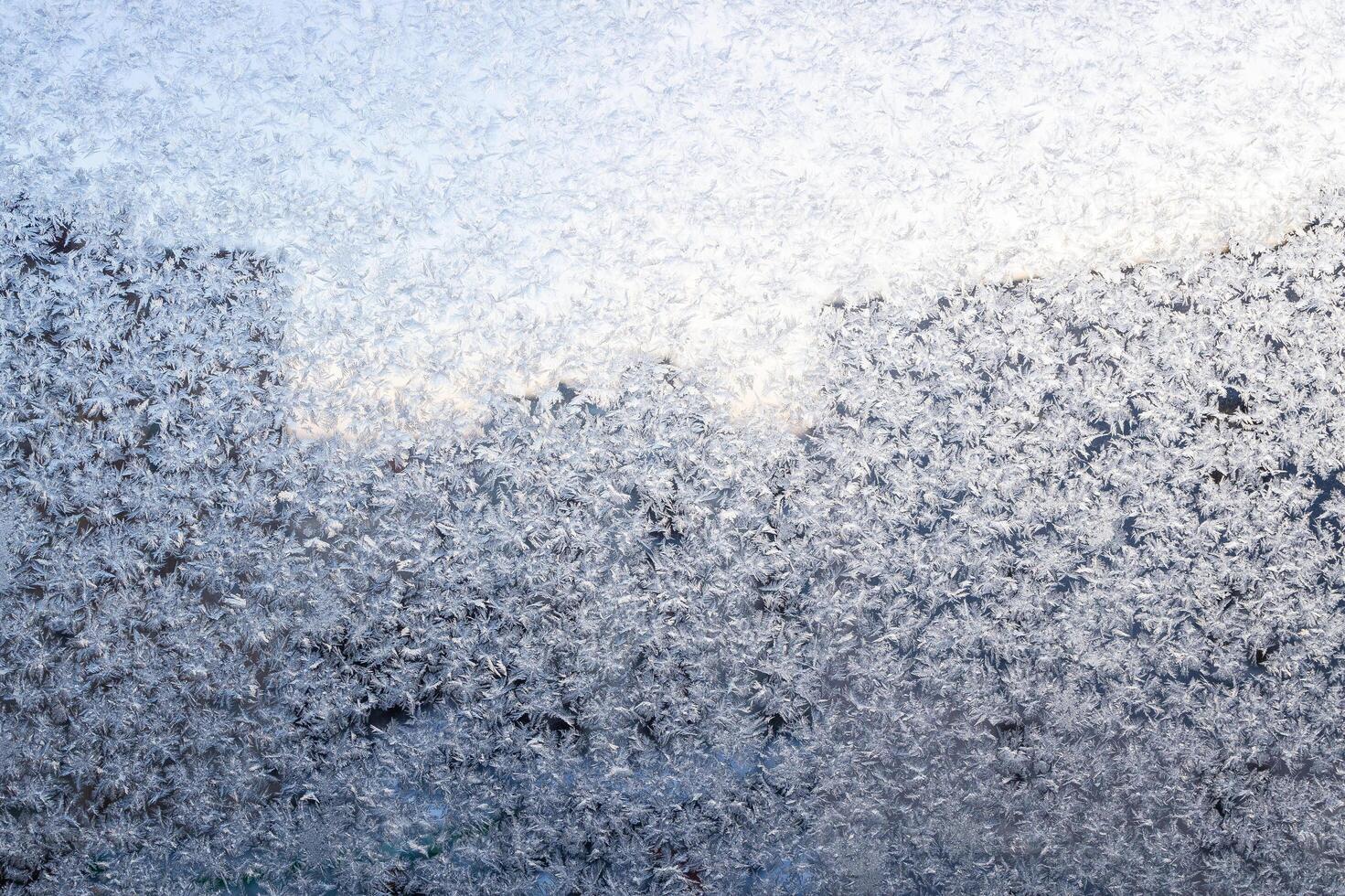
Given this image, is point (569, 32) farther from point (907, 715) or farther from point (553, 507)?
point (907, 715)

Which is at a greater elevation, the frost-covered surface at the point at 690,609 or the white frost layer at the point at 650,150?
the white frost layer at the point at 650,150

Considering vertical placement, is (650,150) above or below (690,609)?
above

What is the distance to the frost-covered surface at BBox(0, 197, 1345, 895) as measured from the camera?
818 mm

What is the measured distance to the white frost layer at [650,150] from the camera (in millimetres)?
858

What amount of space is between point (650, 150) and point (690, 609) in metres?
0.49

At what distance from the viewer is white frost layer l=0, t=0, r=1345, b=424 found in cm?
→ 86

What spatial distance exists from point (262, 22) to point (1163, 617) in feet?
3.77

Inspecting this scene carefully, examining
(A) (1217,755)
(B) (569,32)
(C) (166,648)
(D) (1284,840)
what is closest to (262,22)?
(B) (569,32)

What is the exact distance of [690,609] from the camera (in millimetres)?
840

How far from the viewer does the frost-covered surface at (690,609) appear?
2.68 ft

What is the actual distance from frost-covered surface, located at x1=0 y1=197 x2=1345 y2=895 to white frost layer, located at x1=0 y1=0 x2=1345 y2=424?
0.19 feet

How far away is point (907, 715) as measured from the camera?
0.85 m

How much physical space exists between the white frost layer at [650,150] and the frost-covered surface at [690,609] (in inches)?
2.3

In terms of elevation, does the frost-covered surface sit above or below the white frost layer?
below
